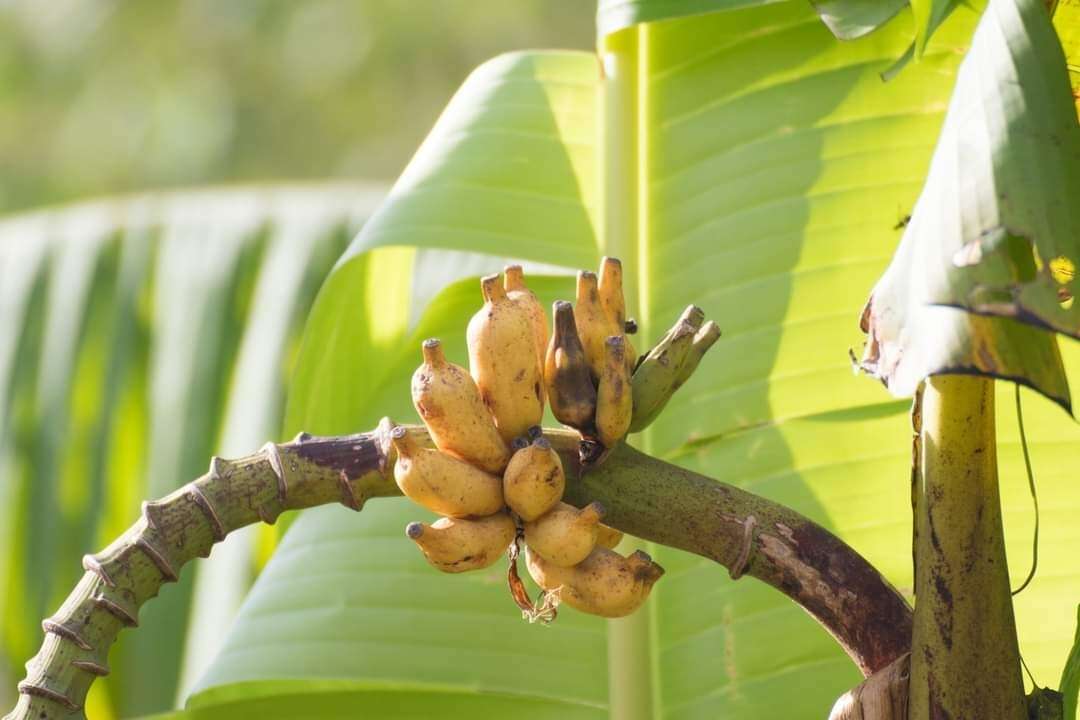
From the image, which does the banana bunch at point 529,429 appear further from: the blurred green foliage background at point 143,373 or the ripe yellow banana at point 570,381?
the blurred green foliage background at point 143,373

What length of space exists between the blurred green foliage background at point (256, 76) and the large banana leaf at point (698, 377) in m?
10.4

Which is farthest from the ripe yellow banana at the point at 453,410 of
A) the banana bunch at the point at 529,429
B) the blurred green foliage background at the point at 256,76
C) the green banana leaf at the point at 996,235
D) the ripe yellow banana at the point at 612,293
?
the blurred green foliage background at the point at 256,76

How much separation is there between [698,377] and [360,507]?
0.63 metres

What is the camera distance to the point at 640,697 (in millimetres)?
1179

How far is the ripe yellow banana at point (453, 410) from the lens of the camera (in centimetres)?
67

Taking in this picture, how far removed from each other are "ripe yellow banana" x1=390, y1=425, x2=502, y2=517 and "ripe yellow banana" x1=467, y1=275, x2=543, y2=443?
3 centimetres

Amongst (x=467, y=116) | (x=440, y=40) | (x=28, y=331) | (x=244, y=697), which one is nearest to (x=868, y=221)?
(x=467, y=116)

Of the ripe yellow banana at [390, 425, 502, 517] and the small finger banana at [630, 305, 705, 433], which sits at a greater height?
the small finger banana at [630, 305, 705, 433]

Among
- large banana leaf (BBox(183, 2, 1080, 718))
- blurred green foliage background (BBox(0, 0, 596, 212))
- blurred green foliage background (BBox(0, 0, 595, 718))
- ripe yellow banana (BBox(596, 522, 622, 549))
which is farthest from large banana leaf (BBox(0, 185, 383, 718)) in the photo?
blurred green foliage background (BBox(0, 0, 596, 212))

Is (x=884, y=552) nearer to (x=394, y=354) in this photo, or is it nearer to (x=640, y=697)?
(x=640, y=697)

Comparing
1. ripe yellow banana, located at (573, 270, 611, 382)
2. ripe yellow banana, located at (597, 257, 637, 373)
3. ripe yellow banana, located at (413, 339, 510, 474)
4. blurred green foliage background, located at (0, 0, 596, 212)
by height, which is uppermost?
blurred green foliage background, located at (0, 0, 596, 212)

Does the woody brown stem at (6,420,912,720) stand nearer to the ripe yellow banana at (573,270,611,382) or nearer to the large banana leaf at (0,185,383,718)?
the ripe yellow banana at (573,270,611,382)

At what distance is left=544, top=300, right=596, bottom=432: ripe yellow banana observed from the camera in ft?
2.26

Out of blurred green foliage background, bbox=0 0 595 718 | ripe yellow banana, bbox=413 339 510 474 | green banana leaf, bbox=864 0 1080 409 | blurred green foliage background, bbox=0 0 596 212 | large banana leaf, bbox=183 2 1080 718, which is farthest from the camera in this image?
blurred green foliage background, bbox=0 0 596 212
